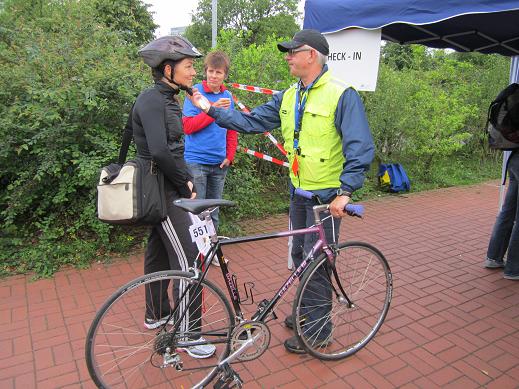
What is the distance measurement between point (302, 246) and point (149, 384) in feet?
4.46

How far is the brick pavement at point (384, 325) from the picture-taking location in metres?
2.81

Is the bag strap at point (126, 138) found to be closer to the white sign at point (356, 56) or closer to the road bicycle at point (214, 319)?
the road bicycle at point (214, 319)

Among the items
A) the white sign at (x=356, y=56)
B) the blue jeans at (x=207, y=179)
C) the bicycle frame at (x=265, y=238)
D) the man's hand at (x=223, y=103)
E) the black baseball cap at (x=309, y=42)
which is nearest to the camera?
the bicycle frame at (x=265, y=238)

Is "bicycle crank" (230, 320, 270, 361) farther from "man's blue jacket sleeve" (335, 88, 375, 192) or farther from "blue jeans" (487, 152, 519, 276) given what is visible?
"blue jeans" (487, 152, 519, 276)

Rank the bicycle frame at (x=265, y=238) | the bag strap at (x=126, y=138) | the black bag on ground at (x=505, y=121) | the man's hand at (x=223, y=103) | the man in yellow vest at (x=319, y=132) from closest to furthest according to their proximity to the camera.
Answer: the bicycle frame at (x=265, y=238), the man in yellow vest at (x=319, y=132), the bag strap at (x=126, y=138), the man's hand at (x=223, y=103), the black bag on ground at (x=505, y=121)

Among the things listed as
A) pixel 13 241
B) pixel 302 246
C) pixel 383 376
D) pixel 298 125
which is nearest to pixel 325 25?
pixel 298 125

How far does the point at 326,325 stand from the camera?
10.0 feet

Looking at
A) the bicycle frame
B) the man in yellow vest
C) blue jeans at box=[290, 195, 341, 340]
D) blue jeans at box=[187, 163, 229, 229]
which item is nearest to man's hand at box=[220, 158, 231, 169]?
blue jeans at box=[187, 163, 229, 229]

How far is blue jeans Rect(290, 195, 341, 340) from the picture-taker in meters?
2.88

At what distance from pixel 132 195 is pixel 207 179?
5.38 feet

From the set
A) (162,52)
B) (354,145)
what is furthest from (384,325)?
(162,52)

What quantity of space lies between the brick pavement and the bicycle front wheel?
0.12 m

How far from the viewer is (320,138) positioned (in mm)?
2781

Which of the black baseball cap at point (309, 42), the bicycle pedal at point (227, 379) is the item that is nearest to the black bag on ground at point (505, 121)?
the black baseball cap at point (309, 42)
